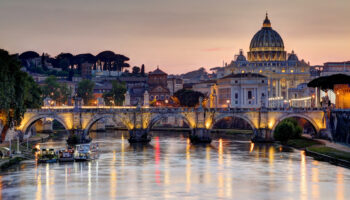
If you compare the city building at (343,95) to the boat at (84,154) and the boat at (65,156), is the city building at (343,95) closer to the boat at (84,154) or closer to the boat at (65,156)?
the boat at (84,154)

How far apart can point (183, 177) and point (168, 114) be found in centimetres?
4268

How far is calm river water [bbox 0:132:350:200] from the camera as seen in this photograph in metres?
59.7

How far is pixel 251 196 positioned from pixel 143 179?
12.8 meters

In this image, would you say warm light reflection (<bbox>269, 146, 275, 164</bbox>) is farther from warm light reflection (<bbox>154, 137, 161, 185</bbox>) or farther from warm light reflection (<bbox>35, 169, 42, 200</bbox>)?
warm light reflection (<bbox>35, 169, 42, 200</bbox>)

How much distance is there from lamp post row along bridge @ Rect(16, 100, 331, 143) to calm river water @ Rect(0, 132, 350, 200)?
15354 millimetres

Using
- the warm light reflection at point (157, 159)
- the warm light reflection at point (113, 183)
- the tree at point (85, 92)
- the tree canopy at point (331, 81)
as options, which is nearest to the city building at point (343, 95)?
the tree canopy at point (331, 81)

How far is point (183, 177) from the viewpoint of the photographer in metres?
69.5

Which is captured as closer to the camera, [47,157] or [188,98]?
[47,157]

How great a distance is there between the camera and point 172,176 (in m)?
70.2

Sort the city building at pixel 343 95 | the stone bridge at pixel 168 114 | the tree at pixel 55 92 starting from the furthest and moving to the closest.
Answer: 1. the tree at pixel 55 92
2. the stone bridge at pixel 168 114
3. the city building at pixel 343 95

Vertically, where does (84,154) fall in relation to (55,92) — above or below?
below

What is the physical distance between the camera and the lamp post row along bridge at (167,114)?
109 m

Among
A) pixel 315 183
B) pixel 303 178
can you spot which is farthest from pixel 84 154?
pixel 315 183

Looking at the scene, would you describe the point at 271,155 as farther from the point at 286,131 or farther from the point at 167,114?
the point at 167,114
